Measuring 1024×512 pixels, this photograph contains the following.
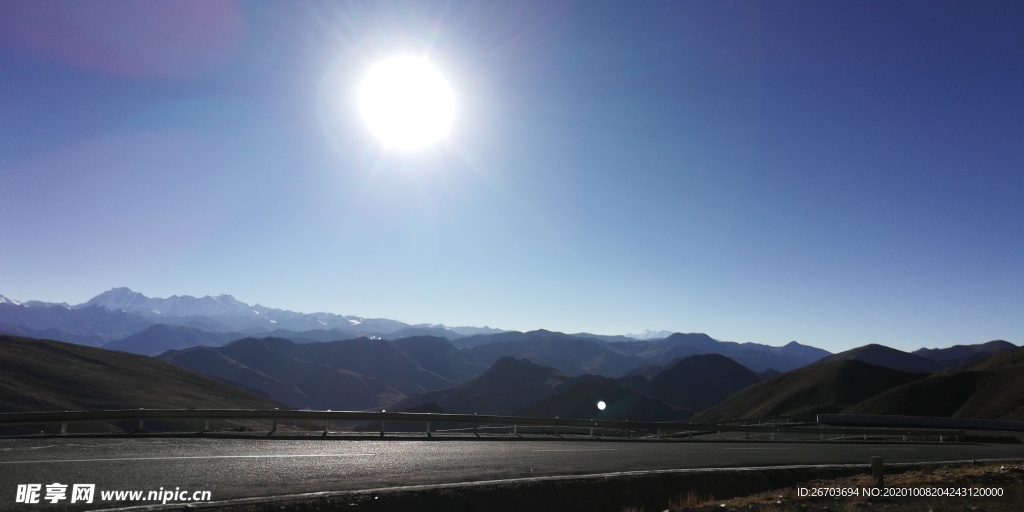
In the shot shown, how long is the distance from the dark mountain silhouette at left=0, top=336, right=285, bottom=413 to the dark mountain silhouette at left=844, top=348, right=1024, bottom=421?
10092 cm

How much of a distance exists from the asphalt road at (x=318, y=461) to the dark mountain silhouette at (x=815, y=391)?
342 feet

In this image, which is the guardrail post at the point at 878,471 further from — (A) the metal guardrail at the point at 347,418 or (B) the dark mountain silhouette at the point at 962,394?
(B) the dark mountain silhouette at the point at 962,394

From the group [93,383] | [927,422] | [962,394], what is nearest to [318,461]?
[927,422]

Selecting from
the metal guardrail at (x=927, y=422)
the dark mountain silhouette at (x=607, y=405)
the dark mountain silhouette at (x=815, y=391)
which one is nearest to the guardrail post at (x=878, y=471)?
the metal guardrail at (x=927, y=422)

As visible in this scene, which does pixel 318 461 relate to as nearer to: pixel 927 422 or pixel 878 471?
pixel 878 471

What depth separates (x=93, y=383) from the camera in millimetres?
82812

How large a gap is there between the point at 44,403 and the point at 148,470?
66944mm

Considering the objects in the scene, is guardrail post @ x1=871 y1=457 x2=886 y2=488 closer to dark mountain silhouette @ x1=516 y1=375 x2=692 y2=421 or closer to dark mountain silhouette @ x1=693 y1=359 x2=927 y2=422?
dark mountain silhouette @ x1=693 y1=359 x2=927 y2=422

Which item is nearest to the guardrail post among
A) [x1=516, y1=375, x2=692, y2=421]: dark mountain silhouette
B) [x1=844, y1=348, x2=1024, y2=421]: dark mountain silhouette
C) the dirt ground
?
the dirt ground

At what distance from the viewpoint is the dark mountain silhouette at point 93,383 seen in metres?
66.9

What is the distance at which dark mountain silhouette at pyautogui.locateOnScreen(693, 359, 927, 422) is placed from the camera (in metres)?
119

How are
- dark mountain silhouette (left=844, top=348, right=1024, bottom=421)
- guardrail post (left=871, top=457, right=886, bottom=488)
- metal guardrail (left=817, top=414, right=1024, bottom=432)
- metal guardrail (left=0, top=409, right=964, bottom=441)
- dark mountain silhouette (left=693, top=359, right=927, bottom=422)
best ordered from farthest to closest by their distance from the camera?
dark mountain silhouette (left=693, top=359, right=927, bottom=422)
dark mountain silhouette (left=844, top=348, right=1024, bottom=421)
metal guardrail (left=817, top=414, right=1024, bottom=432)
metal guardrail (left=0, top=409, right=964, bottom=441)
guardrail post (left=871, top=457, right=886, bottom=488)

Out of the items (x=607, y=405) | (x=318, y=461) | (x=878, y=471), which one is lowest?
(x=607, y=405)

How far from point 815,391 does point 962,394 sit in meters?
28.9
